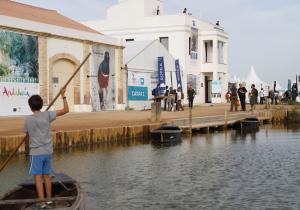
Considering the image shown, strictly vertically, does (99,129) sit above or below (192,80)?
below

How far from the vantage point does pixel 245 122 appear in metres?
32.8

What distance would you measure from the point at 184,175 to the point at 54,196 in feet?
18.9

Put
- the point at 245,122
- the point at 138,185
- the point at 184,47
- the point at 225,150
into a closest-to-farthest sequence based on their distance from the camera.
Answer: the point at 138,185
the point at 225,150
the point at 245,122
the point at 184,47

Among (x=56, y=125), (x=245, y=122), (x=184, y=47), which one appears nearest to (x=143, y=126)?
(x=56, y=125)

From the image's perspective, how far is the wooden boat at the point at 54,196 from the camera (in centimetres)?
895

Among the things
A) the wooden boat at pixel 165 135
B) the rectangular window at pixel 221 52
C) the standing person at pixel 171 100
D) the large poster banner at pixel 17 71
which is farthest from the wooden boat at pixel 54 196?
the rectangular window at pixel 221 52

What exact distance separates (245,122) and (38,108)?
81.3 feet

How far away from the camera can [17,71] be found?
2844 cm

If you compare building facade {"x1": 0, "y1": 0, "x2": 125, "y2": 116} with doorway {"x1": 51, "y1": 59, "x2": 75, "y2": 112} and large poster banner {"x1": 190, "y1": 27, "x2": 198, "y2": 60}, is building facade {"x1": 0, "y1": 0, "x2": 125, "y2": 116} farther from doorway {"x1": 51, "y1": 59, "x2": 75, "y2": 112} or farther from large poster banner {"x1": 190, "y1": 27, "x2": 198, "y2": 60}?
large poster banner {"x1": 190, "y1": 27, "x2": 198, "y2": 60}

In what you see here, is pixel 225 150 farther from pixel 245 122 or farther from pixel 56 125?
pixel 245 122

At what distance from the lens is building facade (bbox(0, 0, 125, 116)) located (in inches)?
1101

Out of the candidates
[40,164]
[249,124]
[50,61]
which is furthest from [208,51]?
[40,164]

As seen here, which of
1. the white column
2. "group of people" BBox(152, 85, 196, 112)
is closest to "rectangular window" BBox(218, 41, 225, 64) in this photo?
the white column

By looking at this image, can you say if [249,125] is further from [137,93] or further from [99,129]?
[99,129]
